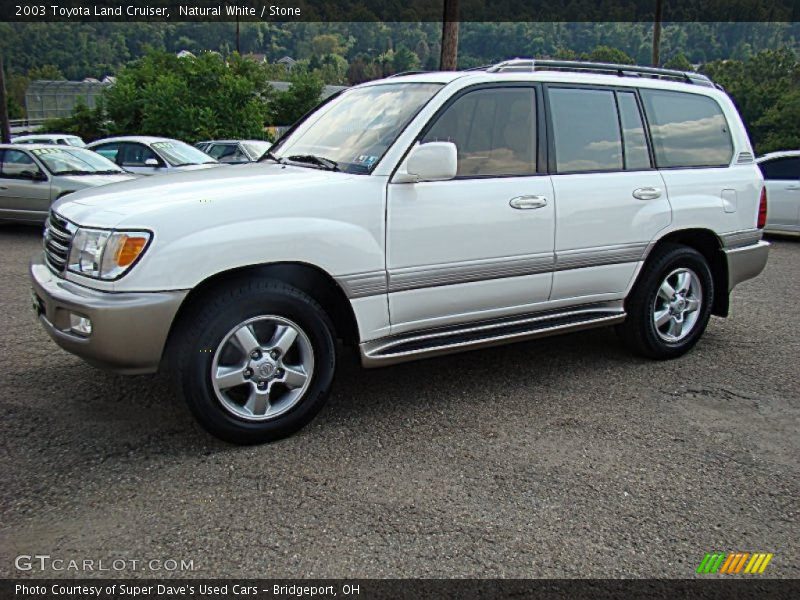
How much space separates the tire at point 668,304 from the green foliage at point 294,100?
102 ft

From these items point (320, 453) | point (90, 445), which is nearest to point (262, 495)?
point (320, 453)

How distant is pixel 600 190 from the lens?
14.9 ft

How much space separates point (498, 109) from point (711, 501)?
7.90 feet

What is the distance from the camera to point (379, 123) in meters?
4.20

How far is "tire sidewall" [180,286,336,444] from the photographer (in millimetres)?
3420

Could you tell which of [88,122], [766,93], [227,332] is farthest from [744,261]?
[766,93]

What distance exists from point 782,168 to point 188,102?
1949 cm

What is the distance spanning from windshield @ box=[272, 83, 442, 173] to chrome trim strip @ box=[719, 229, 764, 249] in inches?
96.7

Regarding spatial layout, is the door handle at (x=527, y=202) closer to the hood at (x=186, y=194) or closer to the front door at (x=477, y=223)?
the front door at (x=477, y=223)

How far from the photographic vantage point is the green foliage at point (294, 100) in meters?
34.6

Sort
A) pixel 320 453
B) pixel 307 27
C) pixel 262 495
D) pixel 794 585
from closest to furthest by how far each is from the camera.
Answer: pixel 794 585 < pixel 262 495 < pixel 320 453 < pixel 307 27

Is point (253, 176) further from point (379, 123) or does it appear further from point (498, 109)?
point (498, 109)

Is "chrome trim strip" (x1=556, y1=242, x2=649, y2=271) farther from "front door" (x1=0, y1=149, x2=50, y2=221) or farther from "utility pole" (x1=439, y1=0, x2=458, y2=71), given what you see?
"utility pole" (x1=439, y1=0, x2=458, y2=71)

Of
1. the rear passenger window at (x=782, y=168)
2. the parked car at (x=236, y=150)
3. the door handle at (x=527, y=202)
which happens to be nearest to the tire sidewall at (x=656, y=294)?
the door handle at (x=527, y=202)
